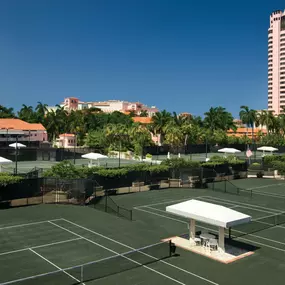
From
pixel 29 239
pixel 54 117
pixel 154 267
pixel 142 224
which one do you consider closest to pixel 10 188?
pixel 29 239

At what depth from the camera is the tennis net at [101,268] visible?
46.3 feet

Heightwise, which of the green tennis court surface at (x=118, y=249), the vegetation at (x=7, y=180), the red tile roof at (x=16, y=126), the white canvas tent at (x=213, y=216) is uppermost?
the red tile roof at (x=16, y=126)

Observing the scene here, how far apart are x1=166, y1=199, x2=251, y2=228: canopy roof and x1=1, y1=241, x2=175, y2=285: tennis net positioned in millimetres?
1827

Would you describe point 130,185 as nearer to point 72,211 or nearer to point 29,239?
point 72,211

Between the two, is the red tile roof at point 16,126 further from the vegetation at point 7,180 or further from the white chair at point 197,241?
the white chair at point 197,241

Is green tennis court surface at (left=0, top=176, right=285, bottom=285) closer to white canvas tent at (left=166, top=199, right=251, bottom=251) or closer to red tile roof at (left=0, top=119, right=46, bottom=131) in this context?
white canvas tent at (left=166, top=199, right=251, bottom=251)

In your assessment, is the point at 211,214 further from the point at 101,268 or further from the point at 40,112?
the point at 40,112

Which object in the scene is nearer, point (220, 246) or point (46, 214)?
point (220, 246)

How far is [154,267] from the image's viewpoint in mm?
16344

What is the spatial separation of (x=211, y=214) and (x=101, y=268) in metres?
5.81

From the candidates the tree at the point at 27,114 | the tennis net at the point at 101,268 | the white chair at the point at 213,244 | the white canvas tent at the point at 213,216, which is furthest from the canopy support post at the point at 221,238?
the tree at the point at 27,114

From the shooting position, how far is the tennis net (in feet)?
46.3

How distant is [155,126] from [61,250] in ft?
261

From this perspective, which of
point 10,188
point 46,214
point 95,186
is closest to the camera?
point 46,214
